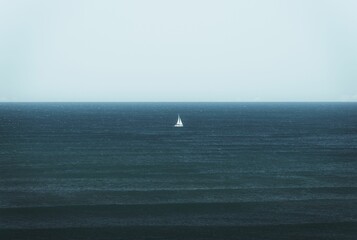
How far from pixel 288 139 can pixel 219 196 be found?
203 feet

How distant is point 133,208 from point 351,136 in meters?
79.0

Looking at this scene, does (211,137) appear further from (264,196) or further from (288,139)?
(264,196)

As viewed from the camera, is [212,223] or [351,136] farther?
[351,136]

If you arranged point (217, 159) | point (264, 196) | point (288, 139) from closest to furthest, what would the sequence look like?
point (264, 196)
point (217, 159)
point (288, 139)

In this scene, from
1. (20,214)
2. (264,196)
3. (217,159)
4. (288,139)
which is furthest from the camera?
(288,139)

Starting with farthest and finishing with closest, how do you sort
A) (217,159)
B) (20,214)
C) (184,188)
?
1. (217,159)
2. (184,188)
3. (20,214)

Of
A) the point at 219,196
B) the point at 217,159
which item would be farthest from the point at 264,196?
the point at 217,159

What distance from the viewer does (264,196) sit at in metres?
45.5

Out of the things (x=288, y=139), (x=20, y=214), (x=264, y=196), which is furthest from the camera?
(x=288, y=139)

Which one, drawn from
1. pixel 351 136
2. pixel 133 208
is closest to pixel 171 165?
pixel 133 208

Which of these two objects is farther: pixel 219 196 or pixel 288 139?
pixel 288 139

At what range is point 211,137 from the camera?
10888 centimetres

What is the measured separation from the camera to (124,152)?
8012 centimetres

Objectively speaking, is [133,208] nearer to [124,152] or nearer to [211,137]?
[124,152]
